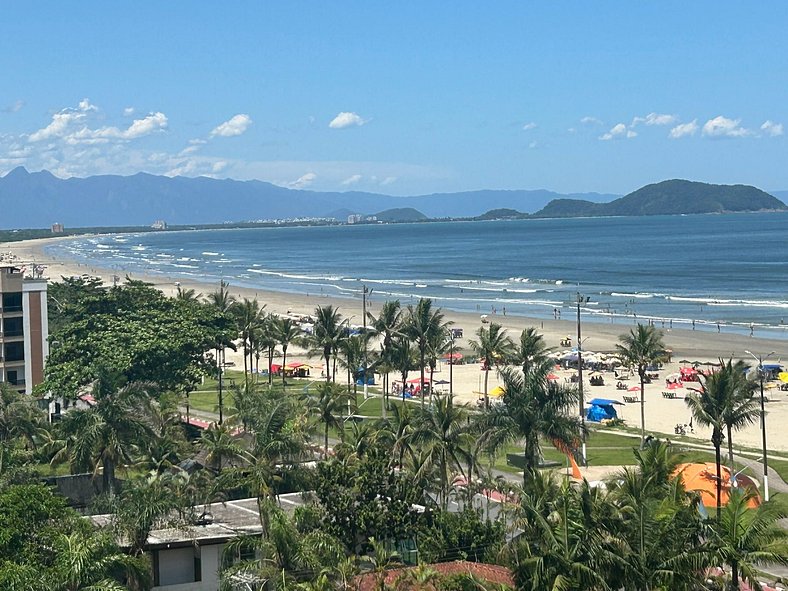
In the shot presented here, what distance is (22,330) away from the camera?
5834 centimetres

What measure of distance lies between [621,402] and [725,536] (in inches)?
1696

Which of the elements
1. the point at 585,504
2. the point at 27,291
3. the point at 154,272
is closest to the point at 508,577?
the point at 585,504

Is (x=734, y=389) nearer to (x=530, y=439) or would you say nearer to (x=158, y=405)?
(x=530, y=439)

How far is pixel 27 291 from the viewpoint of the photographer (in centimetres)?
5800

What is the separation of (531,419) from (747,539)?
1096 centimetres

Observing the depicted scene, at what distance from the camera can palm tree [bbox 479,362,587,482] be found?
1341 inches

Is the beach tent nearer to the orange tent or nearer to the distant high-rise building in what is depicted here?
the orange tent

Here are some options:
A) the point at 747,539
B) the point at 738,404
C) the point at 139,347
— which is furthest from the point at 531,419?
the point at 139,347

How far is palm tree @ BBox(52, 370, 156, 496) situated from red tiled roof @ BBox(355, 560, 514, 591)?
12.0 meters

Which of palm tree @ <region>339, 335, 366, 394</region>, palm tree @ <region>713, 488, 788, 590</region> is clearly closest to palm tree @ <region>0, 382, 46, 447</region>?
palm tree @ <region>339, 335, 366, 394</region>

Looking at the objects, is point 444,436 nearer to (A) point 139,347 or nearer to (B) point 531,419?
(B) point 531,419

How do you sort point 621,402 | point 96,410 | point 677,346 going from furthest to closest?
point 677,346, point 621,402, point 96,410

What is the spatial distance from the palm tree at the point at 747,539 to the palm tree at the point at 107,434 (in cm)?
1911

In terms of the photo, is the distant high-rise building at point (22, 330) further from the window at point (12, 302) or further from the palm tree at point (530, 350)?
the palm tree at point (530, 350)
